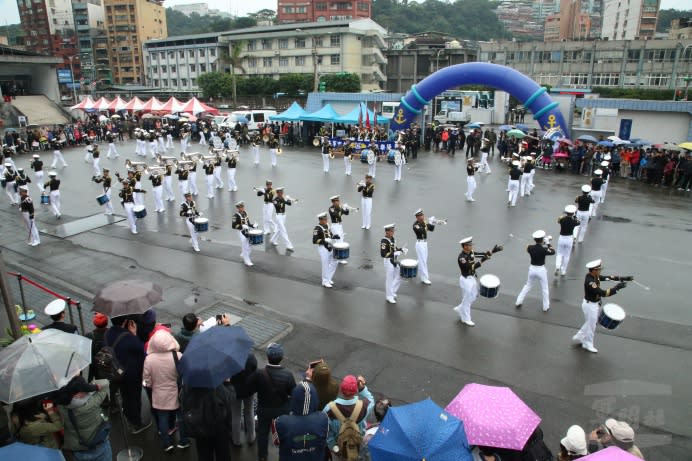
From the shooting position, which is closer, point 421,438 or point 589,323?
point 421,438

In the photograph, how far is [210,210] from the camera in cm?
1791

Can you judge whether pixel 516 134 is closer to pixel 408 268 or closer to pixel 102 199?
pixel 408 268

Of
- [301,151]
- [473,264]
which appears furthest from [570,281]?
[301,151]

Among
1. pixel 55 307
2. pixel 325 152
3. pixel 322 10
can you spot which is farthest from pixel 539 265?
pixel 322 10

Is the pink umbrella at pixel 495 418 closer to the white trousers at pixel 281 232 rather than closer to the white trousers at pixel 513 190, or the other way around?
the white trousers at pixel 281 232

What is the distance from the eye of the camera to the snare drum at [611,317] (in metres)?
7.76

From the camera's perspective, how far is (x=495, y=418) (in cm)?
450

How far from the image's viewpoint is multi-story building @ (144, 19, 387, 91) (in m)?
67.2

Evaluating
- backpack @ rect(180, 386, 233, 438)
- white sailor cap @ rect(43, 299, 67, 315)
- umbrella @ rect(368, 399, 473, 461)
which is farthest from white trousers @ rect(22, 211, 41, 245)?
umbrella @ rect(368, 399, 473, 461)

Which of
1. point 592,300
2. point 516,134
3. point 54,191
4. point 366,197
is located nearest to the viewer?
point 592,300

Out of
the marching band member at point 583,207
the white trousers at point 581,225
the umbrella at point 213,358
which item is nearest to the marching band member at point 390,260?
the umbrella at point 213,358

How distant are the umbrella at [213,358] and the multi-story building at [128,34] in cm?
10415

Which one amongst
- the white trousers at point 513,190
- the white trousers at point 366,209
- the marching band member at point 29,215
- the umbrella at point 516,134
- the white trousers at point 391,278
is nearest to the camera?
the white trousers at point 391,278

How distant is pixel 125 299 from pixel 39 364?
6.07 feet
